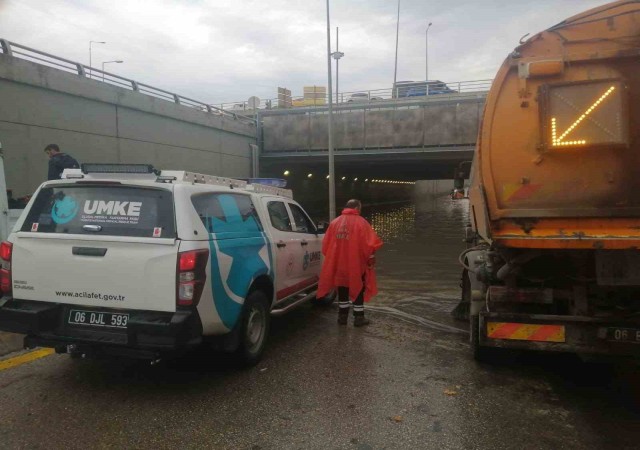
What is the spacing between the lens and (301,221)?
6164 millimetres

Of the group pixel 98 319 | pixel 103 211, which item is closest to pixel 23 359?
pixel 98 319

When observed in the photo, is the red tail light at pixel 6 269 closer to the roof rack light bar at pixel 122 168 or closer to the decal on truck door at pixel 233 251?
the roof rack light bar at pixel 122 168

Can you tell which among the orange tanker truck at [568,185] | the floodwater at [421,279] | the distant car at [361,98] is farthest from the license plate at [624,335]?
the distant car at [361,98]

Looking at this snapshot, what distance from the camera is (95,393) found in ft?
12.3

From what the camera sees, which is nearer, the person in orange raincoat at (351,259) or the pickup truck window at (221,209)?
the pickup truck window at (221,209)

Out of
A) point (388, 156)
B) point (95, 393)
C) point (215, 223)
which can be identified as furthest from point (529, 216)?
point (388, 156)

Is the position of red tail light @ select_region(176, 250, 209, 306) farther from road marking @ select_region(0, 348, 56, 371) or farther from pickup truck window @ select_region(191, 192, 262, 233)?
road marking @ select_region(0, 348, 56, 371)

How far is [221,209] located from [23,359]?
7.89 ft

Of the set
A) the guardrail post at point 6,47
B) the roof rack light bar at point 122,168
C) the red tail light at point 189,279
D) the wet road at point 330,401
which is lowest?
the wet road at point 330,401

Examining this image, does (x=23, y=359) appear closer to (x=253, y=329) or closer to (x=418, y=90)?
(x=253, y=329)

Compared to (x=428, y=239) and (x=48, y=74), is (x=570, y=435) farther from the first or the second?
(x=48, y=74)

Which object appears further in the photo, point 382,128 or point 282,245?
point 382,128

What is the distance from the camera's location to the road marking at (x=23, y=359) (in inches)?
170

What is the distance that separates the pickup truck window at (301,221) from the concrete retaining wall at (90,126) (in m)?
9.34
